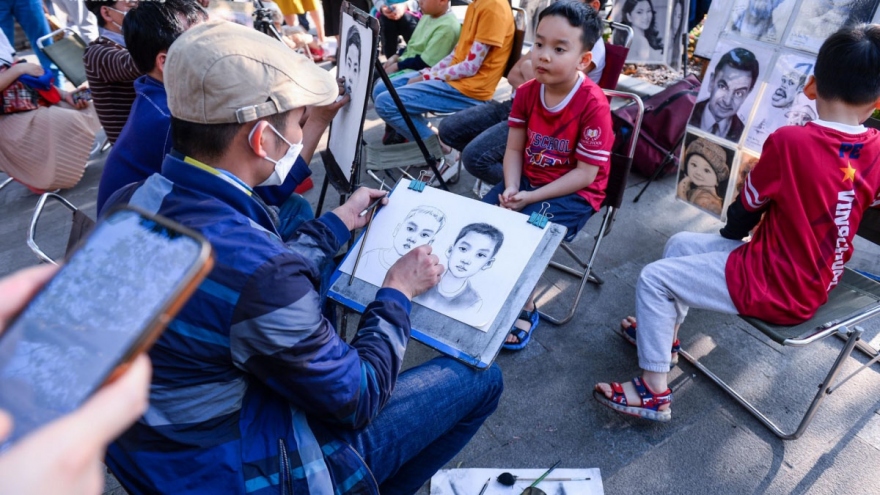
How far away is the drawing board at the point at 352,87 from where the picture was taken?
79.2 inches

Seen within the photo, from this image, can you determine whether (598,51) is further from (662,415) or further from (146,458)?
(146,458)

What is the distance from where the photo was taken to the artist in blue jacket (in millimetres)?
1078

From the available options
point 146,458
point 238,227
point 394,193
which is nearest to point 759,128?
point 394,193

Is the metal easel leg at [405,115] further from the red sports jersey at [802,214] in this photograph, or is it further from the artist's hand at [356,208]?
the red sports jersey at [802,214]

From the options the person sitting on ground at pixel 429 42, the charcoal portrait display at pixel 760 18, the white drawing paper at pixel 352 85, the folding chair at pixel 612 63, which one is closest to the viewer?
the white drawing paper at pixel 352 85

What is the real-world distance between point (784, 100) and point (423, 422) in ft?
7.33

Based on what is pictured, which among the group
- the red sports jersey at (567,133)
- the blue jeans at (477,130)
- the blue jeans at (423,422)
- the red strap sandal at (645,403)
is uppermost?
the red sports jersey at (567,133)

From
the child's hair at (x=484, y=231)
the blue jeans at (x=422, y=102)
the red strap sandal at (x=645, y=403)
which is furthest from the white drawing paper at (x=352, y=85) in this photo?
the red strap sandal at (x=645, y=403)

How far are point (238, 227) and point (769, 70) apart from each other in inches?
99.1

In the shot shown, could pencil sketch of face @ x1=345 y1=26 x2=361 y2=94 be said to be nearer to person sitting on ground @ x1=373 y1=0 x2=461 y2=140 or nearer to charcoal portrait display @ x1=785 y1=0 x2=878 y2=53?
person sitting on ground @ x1=373 y1=0 x2=461 y2=140

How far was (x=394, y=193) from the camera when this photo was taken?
6.37ft

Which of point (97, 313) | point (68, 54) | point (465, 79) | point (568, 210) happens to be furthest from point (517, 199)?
point (68, 54)

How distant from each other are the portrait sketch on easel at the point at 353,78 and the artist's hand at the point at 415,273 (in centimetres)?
72

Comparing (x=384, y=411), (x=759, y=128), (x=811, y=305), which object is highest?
(x=759, y=128)
